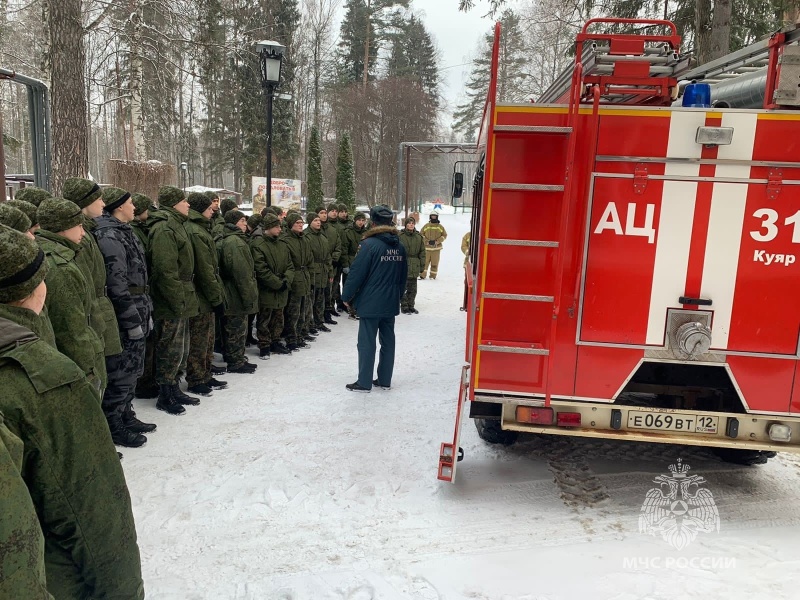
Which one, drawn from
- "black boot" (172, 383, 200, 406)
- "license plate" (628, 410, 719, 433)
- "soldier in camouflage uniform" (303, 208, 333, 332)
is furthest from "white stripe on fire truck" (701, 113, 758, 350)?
"soldier in camouflage uniform" (303, 208, 333, 332)

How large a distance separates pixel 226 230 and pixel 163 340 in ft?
6.79

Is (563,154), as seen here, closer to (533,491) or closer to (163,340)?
(533,491)

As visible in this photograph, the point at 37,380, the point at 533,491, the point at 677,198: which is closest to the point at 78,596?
the point at 37,380

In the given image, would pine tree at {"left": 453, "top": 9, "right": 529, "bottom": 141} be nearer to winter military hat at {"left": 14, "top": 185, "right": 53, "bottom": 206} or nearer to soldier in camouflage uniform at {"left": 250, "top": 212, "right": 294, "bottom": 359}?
soldier in camouflage uniform at {"left": 250, "top": 212, "right": 294, "bottom": 359}

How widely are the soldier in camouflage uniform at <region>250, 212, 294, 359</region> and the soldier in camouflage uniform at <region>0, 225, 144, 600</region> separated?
Answer: 5820mm

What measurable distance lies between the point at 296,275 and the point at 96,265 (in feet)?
13.4

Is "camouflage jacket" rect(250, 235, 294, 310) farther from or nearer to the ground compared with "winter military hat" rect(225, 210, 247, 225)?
nearer to the ground

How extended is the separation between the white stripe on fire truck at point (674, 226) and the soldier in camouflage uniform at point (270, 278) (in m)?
5.14

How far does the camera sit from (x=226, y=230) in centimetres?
745

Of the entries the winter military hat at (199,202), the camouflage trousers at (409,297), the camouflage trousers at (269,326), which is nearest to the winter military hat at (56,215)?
the winter military hat at (199,202)

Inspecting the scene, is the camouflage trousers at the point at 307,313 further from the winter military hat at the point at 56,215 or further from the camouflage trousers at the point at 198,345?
the winter military hat at the point at 56,215

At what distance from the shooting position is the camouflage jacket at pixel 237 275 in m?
7.02

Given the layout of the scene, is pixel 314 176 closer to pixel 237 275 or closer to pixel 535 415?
pixel 237 275

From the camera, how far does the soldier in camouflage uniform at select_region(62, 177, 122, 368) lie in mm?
4329
